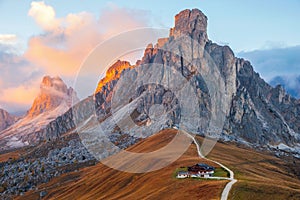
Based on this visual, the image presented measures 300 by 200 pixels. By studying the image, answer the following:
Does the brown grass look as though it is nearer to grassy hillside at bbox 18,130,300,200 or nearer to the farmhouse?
grassy hillside at bbox 18,130,300,200

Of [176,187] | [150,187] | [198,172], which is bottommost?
[150,187]

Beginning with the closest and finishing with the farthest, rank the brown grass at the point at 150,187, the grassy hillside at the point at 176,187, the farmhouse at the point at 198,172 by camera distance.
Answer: the grassy hillside at the point at 176,187
the brown grass at the point at 150,187
the farmhouse at the point at 198,172

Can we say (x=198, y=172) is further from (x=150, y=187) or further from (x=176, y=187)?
(x=150, y=187)

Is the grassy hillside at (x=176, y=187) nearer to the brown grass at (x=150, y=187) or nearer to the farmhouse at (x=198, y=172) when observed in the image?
the brown grass at (x=150, y=187)

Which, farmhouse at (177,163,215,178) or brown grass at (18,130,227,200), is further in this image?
farmhouse at (177,163,215,178)

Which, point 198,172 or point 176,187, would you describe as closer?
point 176,187

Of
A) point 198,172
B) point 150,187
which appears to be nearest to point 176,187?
point 198,172

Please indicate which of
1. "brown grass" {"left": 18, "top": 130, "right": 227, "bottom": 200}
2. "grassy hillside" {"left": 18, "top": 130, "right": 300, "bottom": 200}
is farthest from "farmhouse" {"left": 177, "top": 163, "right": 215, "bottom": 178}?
"brown grass" {"left": 18, "top": 130, "right": 227, "bottom": 200}

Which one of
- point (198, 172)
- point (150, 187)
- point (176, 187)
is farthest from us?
point (150, 187)

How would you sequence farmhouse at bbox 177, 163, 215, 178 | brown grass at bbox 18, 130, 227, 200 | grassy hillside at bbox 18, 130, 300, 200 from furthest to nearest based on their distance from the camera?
farmhouse at bbox 177, 163, 215, 178 → brown grass at bbox 18, 130, 227, 200 → grassy hillside at bbox 18, 130, 300, 200

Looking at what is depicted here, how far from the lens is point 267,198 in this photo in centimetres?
6919

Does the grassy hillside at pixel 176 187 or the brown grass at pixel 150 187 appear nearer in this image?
the grassy hillside at pixel 176 187

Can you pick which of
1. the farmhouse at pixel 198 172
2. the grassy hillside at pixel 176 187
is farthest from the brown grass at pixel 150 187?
the farmhouse at pixel 198 172

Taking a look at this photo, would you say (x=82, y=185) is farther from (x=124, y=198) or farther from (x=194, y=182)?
(x=194, y=182)
